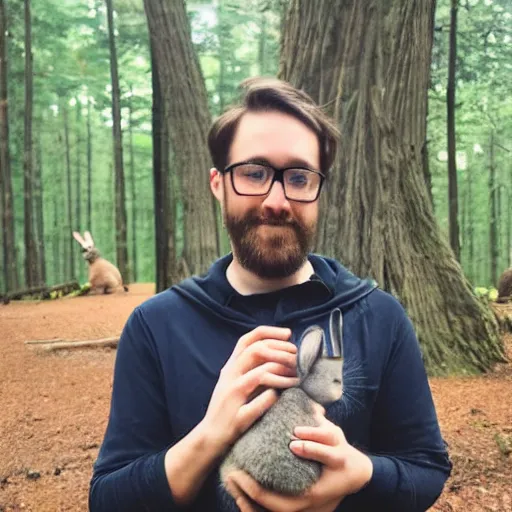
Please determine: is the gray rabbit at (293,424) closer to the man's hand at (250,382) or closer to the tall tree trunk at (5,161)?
the man's hand at (250,382)

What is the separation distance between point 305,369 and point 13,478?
10.4ft

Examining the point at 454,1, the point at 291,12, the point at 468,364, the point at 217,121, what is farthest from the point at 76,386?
the point at 454,1

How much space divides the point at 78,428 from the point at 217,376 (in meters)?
3.64

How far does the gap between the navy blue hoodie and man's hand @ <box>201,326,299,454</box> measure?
0.60ft

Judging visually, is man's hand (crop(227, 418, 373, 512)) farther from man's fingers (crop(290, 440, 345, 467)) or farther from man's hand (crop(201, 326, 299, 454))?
man's hand (crop(201, 326, 299, 454))

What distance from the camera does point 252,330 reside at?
1528 millimetres

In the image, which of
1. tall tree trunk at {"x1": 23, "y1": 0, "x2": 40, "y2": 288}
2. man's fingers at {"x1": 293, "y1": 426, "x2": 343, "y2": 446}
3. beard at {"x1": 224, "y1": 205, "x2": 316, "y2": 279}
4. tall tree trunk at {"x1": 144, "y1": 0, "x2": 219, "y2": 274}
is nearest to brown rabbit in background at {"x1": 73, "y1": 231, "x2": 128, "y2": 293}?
tall tree trunk at {"x1": 23, "y1": 0, "x2": 40, "y2": 288}

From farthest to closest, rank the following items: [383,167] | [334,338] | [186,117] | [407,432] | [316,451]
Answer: [186,117]
[383,167]
[407,432]
[334,338]
[316,451]

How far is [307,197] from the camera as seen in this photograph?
163 cm

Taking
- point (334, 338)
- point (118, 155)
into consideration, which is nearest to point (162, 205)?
point (334, 338)

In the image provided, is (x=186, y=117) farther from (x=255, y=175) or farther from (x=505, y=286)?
(x=505, y=286)

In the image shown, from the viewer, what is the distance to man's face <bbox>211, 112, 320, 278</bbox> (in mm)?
1606

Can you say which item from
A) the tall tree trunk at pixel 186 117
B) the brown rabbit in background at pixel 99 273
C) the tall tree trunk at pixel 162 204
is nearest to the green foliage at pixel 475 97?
the tall tree trunk at pixel 186 117

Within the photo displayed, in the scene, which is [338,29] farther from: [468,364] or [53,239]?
[53,239]
